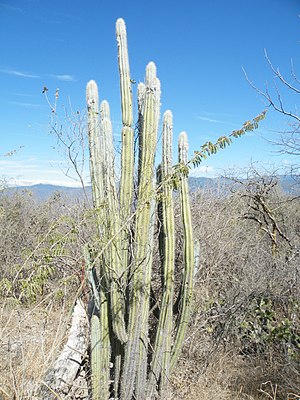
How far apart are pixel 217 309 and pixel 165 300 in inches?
57.4

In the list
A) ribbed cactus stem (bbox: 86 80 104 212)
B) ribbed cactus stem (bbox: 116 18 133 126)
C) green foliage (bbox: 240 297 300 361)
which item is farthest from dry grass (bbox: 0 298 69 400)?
green foliage (bbox: 240 297 300 361)

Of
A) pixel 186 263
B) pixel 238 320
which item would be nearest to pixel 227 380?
pixel 238 320

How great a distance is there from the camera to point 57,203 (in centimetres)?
820

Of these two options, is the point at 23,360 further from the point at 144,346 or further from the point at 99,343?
the point at 144,346

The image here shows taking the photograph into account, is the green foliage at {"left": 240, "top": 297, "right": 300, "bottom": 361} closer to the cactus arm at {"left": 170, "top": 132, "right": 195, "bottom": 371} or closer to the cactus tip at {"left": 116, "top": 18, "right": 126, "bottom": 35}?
the cactus arm at {"left": 170, "top": 132, "right": 195, "bottom": 371}

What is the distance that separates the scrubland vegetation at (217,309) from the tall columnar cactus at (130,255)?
0.28 m

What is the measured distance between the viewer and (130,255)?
334cm

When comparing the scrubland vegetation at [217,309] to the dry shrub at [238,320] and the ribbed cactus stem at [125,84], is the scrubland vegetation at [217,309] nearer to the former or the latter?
the dry shrub at [238,320]

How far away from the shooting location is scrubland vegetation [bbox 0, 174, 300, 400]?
2859 millimetres

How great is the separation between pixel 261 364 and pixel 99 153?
293 cm

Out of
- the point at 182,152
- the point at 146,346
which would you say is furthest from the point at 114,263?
the point at 182,152

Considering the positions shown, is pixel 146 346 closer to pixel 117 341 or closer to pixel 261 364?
pixel 117 341

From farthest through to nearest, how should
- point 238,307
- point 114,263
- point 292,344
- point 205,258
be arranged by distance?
1. point 205,258
2. point 238,307
3. point 292,344
4. point 114,263

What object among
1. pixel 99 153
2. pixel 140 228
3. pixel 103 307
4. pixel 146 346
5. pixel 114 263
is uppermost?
pixel 99 153
